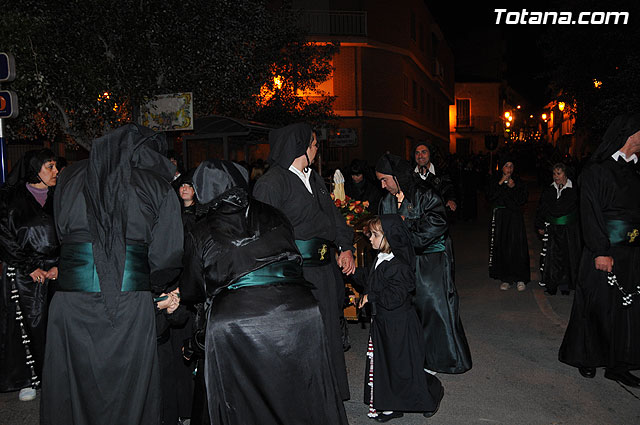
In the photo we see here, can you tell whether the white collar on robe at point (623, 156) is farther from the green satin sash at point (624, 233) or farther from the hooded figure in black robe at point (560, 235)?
the hooded figure in black robe at point (560, 235)

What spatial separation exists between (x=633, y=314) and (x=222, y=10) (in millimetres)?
9176

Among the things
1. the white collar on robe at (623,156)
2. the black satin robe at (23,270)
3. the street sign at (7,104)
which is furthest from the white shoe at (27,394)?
the white collar on robe at (623,156)

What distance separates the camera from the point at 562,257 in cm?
918

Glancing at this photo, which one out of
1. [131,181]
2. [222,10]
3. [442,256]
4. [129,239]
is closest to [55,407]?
[129,239]

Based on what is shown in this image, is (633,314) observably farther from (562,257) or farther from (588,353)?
(562,257)

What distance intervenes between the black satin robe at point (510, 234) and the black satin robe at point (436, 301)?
4.63m

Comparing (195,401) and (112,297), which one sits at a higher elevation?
(112,297)

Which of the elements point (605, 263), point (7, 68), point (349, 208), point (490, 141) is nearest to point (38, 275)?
point (349, 208)

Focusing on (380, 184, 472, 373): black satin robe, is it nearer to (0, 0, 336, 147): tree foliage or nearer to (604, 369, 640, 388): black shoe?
A: (604, 369, 640, 388): black shoe

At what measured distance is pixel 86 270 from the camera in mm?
3379

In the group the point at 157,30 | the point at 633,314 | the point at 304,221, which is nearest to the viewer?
the point at 304,221

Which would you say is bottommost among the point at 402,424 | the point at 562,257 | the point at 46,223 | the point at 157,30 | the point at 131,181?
the point at 402,424

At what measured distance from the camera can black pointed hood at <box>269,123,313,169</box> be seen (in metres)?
4.79

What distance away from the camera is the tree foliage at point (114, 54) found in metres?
9.87
